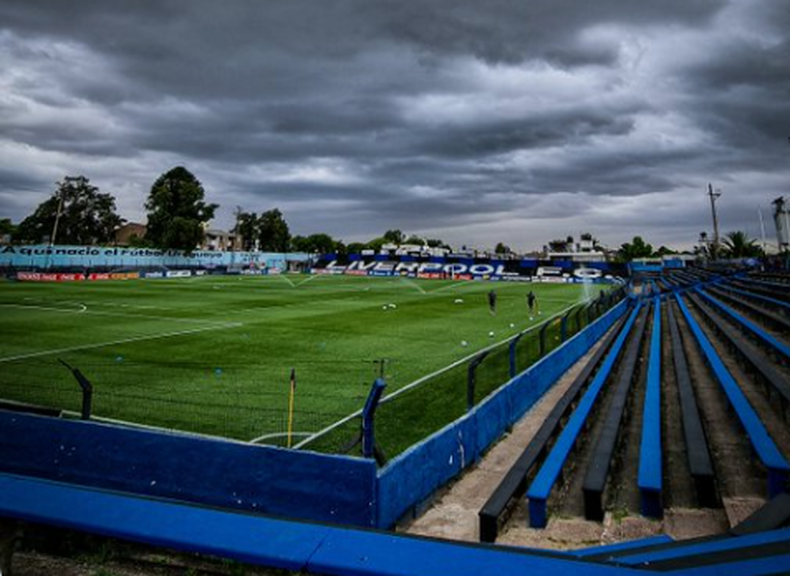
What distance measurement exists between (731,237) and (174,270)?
74.8 meters

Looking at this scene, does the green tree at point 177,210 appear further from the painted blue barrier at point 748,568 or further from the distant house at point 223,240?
the painted blue barrier at point 748,568

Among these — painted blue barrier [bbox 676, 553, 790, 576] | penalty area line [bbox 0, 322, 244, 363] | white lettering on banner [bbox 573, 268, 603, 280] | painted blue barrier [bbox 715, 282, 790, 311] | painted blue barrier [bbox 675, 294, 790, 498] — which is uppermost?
white lettering on banner [bbox 573, 268, 603, 280]

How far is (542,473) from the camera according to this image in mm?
5766

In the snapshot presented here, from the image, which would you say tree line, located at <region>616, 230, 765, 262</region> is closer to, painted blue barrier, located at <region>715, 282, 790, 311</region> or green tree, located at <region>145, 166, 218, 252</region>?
painted blue barrier, located at <region>715, 282, 790, 311</region>

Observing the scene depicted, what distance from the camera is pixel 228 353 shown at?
15.8m

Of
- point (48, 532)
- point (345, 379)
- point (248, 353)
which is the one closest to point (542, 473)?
point (48, 532)

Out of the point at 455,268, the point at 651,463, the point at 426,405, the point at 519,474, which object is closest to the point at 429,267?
the point at 455,268

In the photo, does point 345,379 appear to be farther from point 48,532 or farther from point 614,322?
point 614,322

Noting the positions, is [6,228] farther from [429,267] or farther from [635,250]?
[635,250]

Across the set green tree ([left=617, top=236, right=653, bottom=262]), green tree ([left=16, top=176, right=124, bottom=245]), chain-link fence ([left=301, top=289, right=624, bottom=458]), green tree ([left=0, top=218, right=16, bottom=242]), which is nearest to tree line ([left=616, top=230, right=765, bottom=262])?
green tree ([left=617, top=236, right=653, bottom=262])

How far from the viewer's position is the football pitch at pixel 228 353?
993 cm

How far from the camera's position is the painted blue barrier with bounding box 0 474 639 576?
2.07 metres

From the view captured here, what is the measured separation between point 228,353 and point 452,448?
11.1 m

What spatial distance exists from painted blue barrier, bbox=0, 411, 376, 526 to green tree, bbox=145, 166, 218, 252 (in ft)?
244
